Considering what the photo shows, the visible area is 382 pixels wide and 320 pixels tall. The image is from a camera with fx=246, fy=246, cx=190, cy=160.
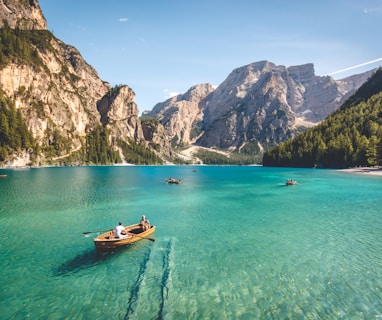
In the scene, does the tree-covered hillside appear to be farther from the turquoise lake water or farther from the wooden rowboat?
the wooden rowboat

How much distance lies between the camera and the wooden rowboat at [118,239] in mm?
25050

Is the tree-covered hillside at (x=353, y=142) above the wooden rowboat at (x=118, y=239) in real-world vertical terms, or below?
above

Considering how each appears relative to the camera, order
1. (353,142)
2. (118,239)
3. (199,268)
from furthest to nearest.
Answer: (353,142) → (118,239) → (199,268)

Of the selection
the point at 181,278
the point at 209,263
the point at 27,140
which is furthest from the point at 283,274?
the point at 27,140

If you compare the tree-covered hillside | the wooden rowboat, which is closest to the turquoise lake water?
the wooden rowboat

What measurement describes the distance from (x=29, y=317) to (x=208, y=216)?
1207 inches

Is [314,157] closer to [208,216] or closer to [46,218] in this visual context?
[208,216]

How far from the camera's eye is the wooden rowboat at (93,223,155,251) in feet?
82.2

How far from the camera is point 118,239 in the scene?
2584 cm

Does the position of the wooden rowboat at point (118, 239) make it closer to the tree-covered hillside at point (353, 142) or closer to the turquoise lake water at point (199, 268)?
the turquoise lake water at point (199, 268)

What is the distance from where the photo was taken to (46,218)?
39.7 meters

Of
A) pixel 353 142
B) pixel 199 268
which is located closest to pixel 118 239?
pixel 199 268

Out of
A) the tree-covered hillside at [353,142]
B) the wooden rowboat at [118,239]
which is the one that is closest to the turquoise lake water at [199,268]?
the wooden rowboat at [118,239]

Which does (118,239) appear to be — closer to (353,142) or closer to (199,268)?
(199,268)
